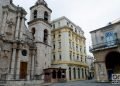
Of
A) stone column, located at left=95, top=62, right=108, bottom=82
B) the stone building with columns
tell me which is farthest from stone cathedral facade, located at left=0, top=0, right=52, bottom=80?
the stone building with columns

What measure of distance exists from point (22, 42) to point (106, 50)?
54.5ft

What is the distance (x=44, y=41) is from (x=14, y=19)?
869cm

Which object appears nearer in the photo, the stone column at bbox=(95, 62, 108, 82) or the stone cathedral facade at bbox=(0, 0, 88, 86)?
the stone column at bbox=(95, 62, 108, 82)

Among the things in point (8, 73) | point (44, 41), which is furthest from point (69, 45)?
point (8, 73)

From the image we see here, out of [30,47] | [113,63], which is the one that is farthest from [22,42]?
[113,63]

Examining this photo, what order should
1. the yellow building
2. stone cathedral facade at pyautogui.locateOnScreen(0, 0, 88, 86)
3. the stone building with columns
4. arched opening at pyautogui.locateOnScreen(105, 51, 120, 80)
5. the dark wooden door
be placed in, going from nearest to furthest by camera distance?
the stone building with columns → arched opening at pyautogui.locateOnScreen(105, 51, 120, 80) → stone cathedral facade at pyautogui.locateOnScreen(0, 0, 88, 86) → the dark wooden door → the yellow building

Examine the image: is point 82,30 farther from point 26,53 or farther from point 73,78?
point 26,53

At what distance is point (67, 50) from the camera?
38312 mm

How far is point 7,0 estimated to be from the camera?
3022cm

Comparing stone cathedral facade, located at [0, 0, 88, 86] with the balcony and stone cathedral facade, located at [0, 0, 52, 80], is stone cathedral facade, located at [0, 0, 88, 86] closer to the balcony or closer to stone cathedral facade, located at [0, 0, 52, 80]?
stone cathedral facade, located at [0, 0, 52, 80]

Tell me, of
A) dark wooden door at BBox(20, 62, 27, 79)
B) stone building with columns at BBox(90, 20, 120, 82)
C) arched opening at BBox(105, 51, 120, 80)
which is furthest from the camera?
dark wooden door at BBox(20, 62, 27, 79)

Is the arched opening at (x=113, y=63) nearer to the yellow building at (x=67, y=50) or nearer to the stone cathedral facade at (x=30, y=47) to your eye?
the stone cathedral facade at (x=30, y=47)

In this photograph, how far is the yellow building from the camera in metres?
37.8

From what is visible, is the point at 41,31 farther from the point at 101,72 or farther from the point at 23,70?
the point at 101,72
